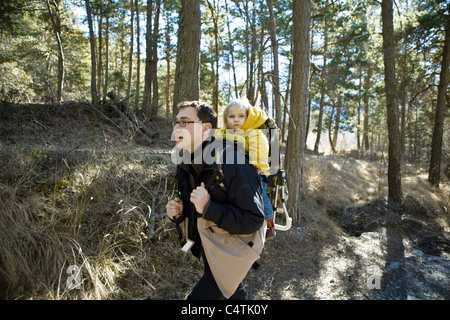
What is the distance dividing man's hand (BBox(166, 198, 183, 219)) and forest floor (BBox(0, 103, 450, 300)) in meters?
1.60

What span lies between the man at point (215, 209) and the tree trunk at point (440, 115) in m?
13.0

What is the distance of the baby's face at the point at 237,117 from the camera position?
308cm

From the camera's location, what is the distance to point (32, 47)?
16.3 meters

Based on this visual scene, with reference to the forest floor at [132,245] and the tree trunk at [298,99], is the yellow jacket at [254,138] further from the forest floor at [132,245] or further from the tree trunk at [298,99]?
the tree trunk at [298,99]

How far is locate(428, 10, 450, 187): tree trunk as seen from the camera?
11.1 metres

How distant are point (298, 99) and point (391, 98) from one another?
4733 millimetres

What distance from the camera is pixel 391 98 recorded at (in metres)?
8.77

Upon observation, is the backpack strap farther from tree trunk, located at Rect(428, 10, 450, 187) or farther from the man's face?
tree trunk, located at Rect(428, 10, 450, 187)

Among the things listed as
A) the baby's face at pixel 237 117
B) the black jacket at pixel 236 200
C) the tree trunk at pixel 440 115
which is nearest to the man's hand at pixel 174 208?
the black jacket at pixel 236 200

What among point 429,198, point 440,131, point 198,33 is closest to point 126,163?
point 198,33

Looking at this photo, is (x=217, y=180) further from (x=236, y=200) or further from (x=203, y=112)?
(x=203, y=112)

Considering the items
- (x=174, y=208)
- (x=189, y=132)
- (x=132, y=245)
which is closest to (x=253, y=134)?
(x=189, y=132)

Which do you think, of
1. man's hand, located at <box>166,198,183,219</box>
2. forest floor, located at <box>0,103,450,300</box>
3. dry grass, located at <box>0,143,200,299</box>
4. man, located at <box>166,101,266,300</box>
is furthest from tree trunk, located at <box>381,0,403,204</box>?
man's hand, located at <box>166,198,183,219</box>

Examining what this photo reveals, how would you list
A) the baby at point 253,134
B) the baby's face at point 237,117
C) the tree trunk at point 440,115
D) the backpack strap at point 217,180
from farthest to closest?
the tree trunk at point 440,115 < the baby's face at point 237,117 < the baby at point 253,134 < the backpack strap at point 217,180
